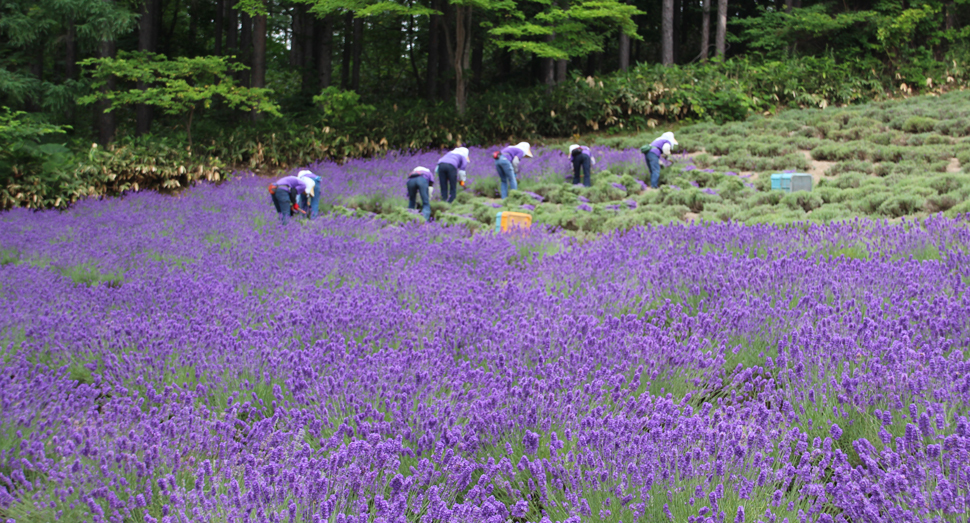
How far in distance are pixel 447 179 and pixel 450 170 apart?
20 centimetres

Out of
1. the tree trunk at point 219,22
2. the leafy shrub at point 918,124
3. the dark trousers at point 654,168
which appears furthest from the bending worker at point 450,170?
the tree trunk at point 219,22

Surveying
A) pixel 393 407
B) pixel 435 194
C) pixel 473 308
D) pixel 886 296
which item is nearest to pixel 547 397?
pixel 393 407

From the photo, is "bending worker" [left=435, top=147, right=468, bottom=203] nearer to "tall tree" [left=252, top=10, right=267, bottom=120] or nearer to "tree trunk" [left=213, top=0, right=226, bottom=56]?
"tall tree" [left=252, top=10, right=267, bottom=120]

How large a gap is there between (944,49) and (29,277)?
22.6 m

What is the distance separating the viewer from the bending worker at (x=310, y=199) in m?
9.42

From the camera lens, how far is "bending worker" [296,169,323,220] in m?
9.42

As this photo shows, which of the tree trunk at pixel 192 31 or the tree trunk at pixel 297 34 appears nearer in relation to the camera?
the tree trunk at pixel 297 34

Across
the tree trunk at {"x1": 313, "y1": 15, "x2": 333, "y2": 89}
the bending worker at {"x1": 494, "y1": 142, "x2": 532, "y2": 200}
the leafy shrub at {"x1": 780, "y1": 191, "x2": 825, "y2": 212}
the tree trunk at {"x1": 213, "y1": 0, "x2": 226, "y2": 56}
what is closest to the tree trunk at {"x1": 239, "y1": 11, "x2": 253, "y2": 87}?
the tree trunk at {"x1": 213, "y1": 0, "x2": 226, "y2": 56}

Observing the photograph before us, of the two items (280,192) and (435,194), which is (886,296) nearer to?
(280,192)

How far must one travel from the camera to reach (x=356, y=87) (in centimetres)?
2152

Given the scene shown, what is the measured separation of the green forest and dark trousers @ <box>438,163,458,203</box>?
206 inches

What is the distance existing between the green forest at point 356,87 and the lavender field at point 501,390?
8427mm

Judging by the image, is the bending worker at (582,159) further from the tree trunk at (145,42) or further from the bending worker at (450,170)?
the tree trunk at (145,42)

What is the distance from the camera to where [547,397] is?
2.32 metres
